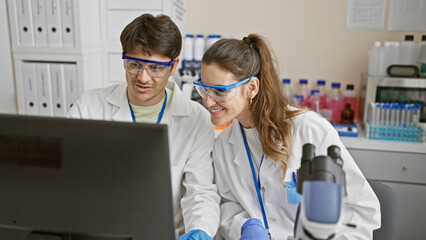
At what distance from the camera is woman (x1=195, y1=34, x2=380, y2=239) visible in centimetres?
124

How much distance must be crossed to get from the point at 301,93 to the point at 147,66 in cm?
168

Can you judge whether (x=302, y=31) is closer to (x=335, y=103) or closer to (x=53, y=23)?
(x=335, y=103)

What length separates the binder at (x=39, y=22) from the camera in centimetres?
198

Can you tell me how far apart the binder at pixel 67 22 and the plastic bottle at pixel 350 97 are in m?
1.88

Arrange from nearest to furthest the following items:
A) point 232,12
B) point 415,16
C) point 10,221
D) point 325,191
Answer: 1. point 325,191
2. point 10,221
3. point 415,16
4. point 232,12

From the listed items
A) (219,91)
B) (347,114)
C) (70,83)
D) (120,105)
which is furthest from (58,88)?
(347,114)

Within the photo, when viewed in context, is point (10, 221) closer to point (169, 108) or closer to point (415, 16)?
point (169, 108)

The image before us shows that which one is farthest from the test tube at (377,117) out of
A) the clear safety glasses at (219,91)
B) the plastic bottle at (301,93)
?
the clear safety glasses at (219,91)

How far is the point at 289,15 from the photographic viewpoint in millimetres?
2662

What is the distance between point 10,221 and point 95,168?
230 millimetres

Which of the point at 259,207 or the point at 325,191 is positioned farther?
the point at 259,207

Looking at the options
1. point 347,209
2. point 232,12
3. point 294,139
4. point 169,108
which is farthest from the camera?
point 232,12

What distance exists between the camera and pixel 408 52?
2387mm

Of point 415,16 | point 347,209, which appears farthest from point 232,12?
point 347,209
